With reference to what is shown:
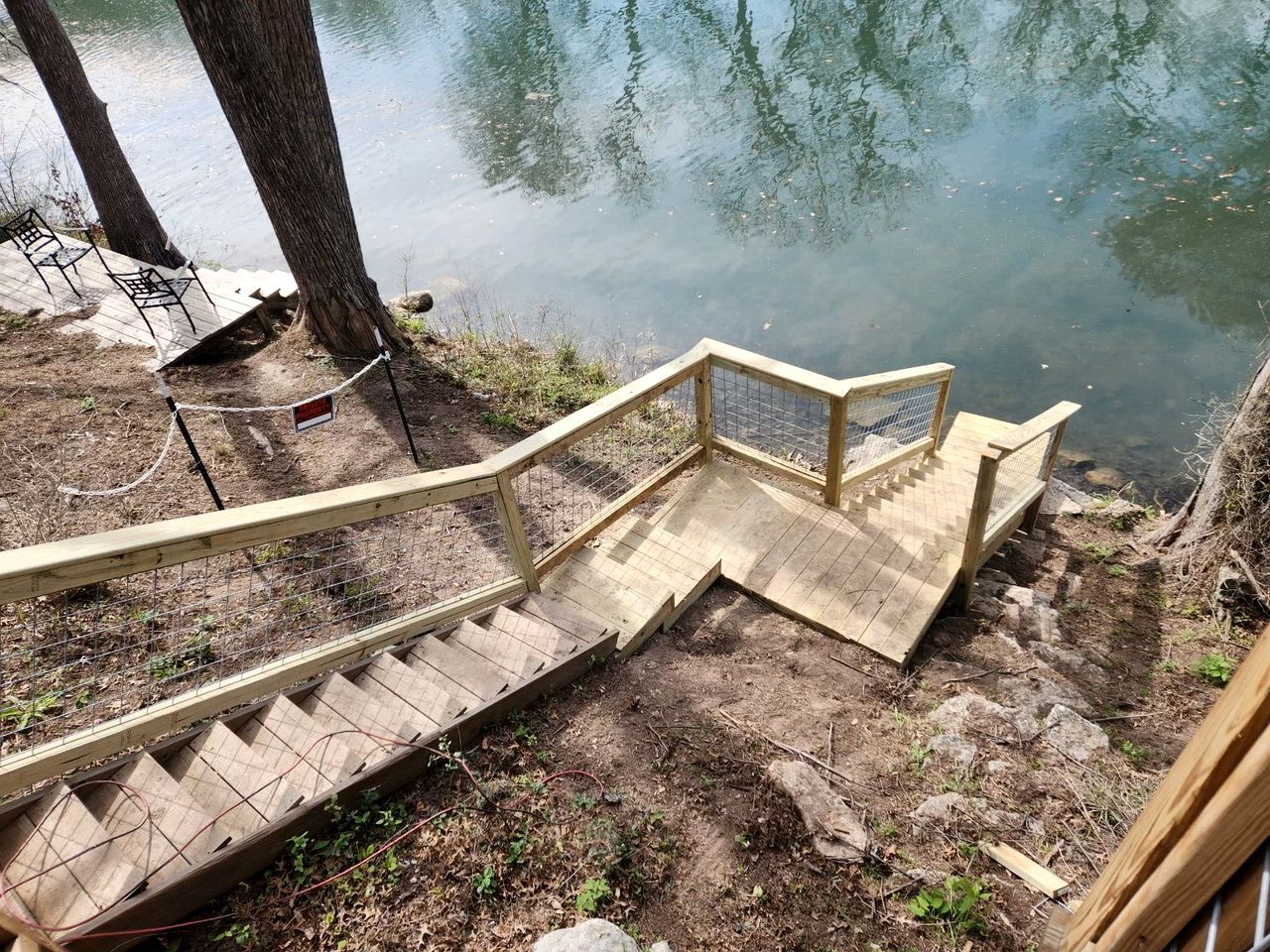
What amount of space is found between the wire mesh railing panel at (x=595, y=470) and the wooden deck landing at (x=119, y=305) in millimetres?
4319

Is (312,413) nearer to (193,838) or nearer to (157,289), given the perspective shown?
(193,838)

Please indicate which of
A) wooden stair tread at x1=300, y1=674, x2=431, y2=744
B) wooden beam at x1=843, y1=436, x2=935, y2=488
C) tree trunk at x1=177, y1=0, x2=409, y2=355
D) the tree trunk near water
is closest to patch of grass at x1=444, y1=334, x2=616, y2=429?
tree trunk at x1=177, y1=0, x2=409, y2=355

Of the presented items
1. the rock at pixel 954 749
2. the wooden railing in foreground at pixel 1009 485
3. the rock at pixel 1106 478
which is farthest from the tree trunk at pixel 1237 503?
the rock at pixel 954 749

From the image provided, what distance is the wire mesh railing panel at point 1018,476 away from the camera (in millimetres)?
5355

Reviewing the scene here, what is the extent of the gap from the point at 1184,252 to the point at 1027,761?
393 inches

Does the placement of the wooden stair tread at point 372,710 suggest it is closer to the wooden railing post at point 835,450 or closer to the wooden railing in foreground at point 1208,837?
the wooden railing in foreground at point 1208,837

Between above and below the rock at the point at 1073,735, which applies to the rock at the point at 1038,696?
below

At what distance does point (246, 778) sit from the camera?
288cm

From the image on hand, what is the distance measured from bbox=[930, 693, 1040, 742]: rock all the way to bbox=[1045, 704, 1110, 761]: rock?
0.09m

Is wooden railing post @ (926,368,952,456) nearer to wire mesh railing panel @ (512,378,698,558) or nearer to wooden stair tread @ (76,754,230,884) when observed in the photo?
wire mesh railing panel @ (512,378,698,558)

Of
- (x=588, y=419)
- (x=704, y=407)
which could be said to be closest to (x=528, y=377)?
(x=704, y=407)

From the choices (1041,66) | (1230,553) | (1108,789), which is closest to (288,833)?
(1108,789)

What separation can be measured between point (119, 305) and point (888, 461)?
29.7 ft

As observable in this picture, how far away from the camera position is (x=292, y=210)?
22.7 ft
